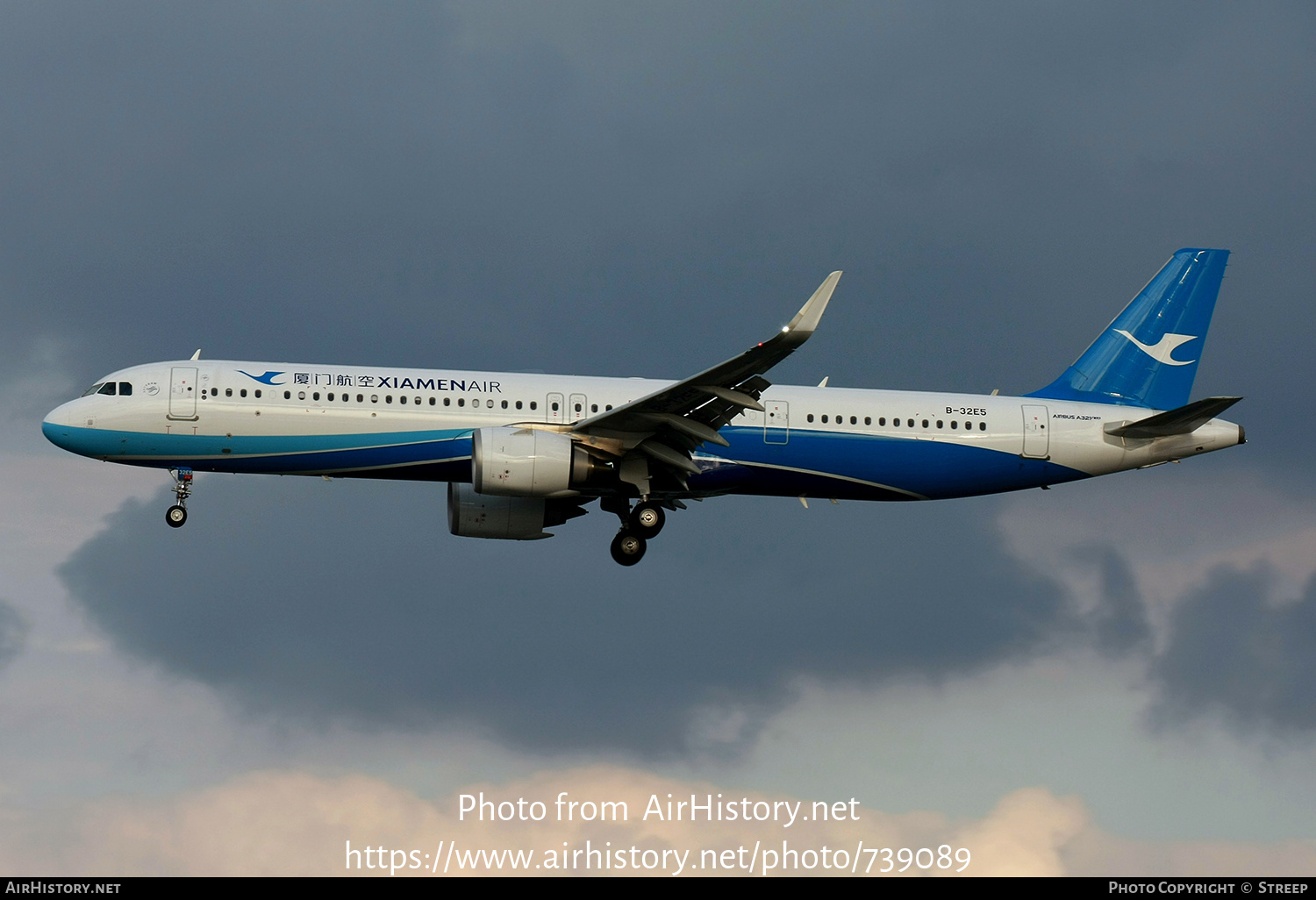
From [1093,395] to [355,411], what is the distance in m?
20.9

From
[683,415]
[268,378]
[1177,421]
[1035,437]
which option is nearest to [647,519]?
[683,415]

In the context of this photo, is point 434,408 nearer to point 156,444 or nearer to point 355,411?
point 355,411

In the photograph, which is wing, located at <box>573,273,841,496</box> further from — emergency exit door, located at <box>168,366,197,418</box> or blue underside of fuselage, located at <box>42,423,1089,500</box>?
emergency exit door, located at <box>168,366,197,418</box>

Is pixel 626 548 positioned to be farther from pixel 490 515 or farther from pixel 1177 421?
pixel 1177 421

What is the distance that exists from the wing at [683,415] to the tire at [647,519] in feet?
3.03

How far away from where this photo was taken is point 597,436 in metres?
36.3

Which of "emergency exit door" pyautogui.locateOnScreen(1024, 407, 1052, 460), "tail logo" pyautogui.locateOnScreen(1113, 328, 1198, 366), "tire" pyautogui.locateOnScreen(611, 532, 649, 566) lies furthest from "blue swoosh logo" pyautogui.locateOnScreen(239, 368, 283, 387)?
"tail logo" pyautogui.locateOnScreen(1113, 328, 1198, 366)

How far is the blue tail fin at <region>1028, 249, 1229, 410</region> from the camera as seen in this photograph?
43125mm

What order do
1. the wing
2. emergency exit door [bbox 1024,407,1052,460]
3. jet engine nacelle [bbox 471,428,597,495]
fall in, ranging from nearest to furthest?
1. the wing
2. jet engine nacelle [bbox 471,428,597,495]
3. emergency exit door [bbox 1024,407,1052,460]

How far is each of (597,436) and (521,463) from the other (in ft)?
6.97

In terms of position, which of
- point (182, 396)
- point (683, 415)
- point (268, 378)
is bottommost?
point (683, 415)

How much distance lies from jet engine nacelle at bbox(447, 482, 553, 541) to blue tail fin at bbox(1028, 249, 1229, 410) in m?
14.9

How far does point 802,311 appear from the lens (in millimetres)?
30875

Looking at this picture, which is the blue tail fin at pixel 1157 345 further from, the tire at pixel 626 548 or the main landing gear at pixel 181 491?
the main landing gear at pixel 181 491
